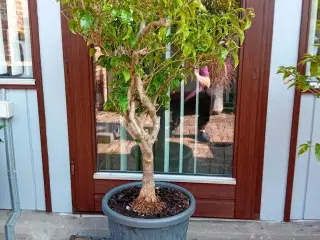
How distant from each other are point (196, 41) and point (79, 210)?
1643 mm

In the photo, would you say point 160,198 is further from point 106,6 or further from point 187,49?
point 106,6

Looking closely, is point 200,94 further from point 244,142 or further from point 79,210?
point 79,210

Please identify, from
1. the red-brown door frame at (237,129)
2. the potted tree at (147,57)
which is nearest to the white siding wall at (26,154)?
the red-brown door frame at (237,129)

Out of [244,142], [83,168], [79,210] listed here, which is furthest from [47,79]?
[244,142]

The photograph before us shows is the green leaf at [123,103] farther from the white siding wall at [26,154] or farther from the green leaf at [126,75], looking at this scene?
the white siding wall at [26,154]

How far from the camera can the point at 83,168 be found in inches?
95.2

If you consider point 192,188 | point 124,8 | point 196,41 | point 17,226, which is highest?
point 124,8

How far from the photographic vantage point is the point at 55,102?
232cm

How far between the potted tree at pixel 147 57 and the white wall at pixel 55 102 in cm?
62

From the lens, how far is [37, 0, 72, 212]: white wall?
2203 mm

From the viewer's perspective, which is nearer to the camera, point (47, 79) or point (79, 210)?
point (47, 79)

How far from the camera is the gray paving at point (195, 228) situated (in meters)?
2.27

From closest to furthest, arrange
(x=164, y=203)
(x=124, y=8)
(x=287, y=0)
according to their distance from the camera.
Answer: (x=124, y=8), (x=164, y=203), (x=287, y=0)

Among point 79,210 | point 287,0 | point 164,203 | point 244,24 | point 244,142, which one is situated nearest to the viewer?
point 244,24
